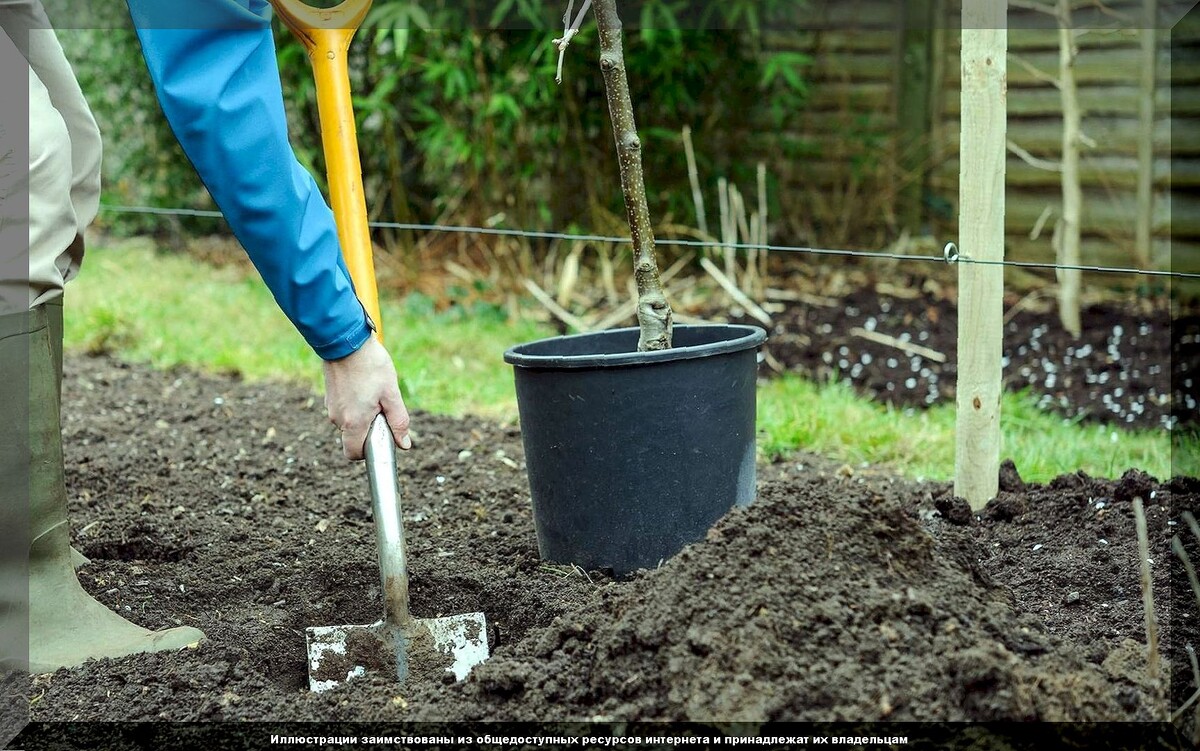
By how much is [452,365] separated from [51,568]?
2621mm

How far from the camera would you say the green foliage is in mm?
5688

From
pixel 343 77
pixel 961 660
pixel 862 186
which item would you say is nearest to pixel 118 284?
pixel 862 186

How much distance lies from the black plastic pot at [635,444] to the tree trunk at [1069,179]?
9.77 ft

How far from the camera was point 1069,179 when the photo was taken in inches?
191

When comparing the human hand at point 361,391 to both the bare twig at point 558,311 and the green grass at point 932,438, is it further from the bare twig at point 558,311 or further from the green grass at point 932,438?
the bare twig at point 558,311

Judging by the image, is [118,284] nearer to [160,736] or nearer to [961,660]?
[160,736]

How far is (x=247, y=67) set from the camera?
1759mm

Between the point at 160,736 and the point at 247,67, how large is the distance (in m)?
1.00

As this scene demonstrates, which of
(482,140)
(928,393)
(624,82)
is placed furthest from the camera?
(482,140)

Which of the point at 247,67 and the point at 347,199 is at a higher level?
the point at 247,67

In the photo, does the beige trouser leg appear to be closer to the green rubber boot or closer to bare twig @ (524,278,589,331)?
the green rubber boot

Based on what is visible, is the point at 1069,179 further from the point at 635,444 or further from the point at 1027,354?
the point at 635,444

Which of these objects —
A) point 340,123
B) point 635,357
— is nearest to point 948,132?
point 635,357

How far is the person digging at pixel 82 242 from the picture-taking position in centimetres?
172
